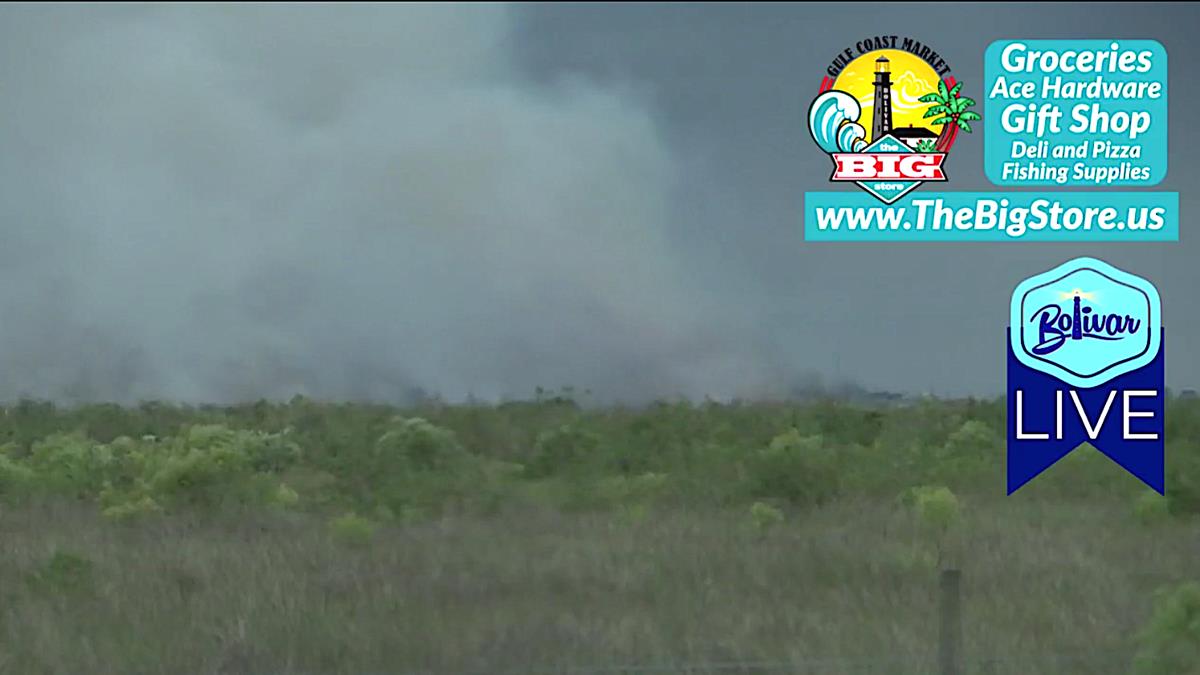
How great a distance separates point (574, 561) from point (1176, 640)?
5.41 metres

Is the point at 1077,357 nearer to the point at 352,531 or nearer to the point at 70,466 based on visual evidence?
the point at 352,531

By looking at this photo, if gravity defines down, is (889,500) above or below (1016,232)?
A: below

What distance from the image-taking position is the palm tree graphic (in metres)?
9.81

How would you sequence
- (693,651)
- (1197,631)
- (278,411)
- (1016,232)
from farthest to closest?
(278,411) < (1016,232) < (693,651) < (1197,631)

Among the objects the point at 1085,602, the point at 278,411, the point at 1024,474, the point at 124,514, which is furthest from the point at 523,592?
the point at 278,411

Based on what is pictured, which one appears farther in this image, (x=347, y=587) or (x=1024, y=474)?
(x=1024, y=474)

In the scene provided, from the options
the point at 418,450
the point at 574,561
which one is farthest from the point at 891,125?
the point at 418,450

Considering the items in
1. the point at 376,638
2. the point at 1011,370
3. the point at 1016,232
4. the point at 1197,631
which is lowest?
the point at 376,638

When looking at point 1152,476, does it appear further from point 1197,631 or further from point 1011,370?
point 1197,631

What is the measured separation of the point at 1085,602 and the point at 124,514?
1012 centimetres

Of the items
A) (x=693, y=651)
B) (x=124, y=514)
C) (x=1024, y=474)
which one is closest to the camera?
(x=693, y=651)

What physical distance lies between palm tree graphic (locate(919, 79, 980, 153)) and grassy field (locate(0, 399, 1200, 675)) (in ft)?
11.8

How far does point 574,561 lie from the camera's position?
10.6 metres

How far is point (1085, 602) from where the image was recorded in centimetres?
911
